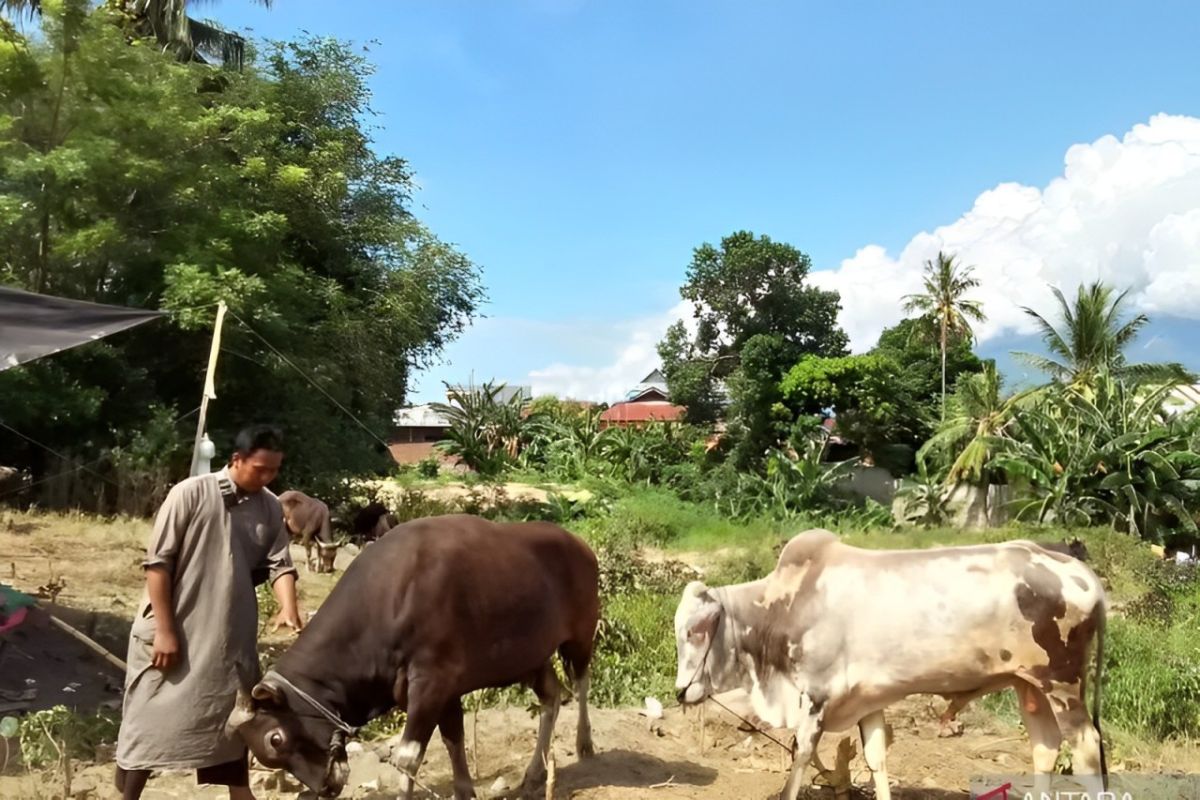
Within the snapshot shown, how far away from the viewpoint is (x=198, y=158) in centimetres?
1577

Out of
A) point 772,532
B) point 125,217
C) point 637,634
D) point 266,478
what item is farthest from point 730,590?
point 772,532

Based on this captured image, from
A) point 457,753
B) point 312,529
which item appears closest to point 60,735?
point 457,753

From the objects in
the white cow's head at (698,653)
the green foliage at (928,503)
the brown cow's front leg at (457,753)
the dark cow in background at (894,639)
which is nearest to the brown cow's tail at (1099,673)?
the dark cow in background at (894,639)

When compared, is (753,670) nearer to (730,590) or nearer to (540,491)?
(730,590)

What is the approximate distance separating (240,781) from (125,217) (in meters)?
13.0

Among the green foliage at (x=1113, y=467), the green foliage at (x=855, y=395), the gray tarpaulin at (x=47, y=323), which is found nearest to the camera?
the gray tarpaulin at (x=47, y=323)

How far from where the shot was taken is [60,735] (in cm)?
534

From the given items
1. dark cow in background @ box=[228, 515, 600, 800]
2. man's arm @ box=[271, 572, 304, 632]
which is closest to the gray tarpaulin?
man's arm @ box=[271, 572, 304, 632]

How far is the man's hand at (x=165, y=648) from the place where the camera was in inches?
151

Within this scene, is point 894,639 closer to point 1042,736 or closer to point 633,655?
point 1042,736

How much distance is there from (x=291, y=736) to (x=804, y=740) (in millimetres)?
2296

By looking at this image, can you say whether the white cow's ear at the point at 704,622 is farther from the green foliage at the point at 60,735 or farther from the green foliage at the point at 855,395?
the green foliage at the point at 855,395

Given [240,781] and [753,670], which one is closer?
[240,781]

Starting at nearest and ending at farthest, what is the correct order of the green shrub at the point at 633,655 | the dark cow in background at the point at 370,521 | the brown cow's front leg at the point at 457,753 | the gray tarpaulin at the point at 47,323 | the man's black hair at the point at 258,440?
the man's black hair at the point at 258,440 → the brown cow's front leg at the point at 457,753 → the gray tarpaulin at the point at 47,323 → the green shrub at the point at 633,655 → the dark cow in background at the point at 370,521
